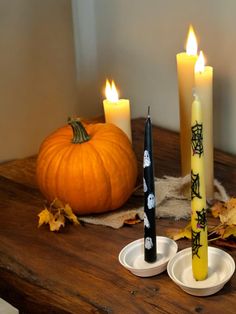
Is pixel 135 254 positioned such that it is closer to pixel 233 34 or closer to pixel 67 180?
pixel 67 180

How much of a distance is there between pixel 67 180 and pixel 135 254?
0.52 feet

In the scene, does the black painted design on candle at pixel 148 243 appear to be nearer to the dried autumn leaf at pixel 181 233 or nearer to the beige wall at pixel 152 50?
the dried autumn leaf at pixel 181 233

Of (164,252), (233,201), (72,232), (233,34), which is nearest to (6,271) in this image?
(72,232)

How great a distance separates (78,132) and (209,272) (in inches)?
11.2

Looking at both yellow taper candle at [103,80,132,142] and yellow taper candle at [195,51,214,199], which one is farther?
yellow taper candle at [103,80,132,142]

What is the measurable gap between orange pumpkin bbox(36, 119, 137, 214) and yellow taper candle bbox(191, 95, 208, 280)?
210 mm

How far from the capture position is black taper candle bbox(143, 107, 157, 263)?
683mm

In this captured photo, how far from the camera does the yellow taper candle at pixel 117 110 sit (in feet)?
3.12

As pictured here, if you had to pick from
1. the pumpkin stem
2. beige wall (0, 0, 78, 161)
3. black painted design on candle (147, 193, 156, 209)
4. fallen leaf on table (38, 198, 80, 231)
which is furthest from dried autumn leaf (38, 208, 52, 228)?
beige wall (0, 0, 78, 161)

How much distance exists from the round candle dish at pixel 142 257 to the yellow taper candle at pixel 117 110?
0.24 metres

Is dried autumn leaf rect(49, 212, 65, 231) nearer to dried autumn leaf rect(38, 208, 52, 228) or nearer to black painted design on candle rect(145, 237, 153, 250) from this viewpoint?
dried autumn leaf rect(38, 208, 52, 228)

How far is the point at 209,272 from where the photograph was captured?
73 cm

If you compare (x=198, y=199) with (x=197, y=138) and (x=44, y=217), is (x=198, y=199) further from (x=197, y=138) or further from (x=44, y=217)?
(x=44, y=217)

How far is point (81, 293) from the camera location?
0.72 meters
